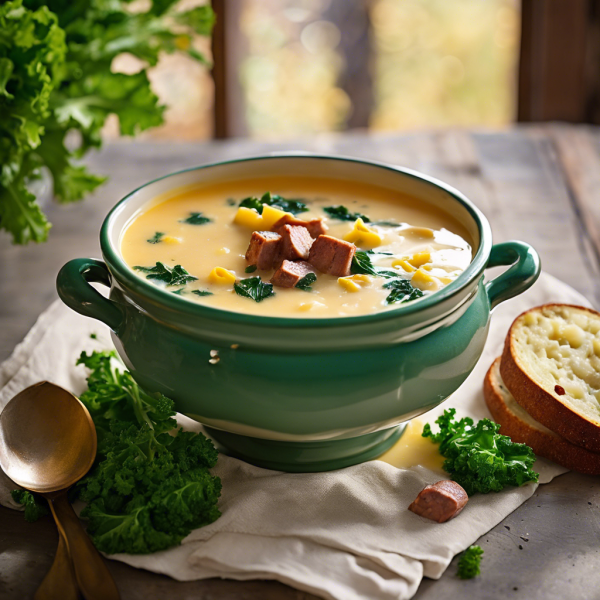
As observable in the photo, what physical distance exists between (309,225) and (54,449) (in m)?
0.80

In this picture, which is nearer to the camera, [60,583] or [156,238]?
[60,583]

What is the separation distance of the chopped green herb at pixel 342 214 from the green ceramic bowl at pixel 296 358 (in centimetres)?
37

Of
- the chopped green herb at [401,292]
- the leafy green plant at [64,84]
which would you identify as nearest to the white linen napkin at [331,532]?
the chopped green herb at [401,292]

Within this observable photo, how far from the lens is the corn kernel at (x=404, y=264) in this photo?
6.00 ft

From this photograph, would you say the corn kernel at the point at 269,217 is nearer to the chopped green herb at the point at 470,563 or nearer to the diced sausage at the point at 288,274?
the diced sausage at the point at 288,274

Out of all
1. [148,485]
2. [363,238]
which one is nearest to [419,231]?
[363,238]

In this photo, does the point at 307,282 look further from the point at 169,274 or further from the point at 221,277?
the point at 169,274

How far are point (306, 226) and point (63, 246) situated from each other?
1304 mm

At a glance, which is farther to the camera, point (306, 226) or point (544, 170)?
point (544, 170)

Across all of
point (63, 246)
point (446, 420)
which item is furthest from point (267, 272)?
point (63, 246)

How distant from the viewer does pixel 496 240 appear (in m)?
2.93

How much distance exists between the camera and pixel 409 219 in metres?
2.10

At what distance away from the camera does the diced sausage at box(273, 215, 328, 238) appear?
1945 millimetres

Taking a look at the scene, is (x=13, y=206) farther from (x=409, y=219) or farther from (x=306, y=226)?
(x=409, y=219)
